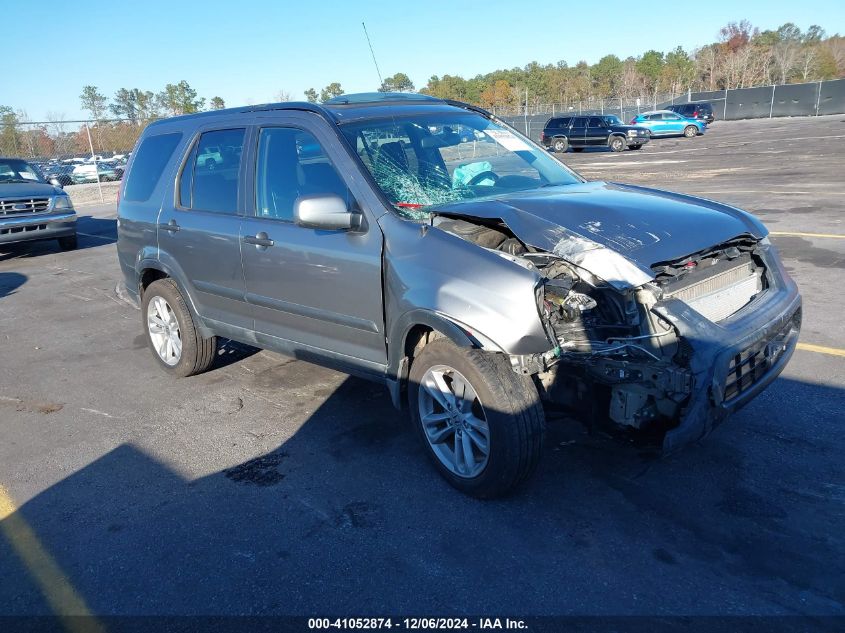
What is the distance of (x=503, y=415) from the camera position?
3170mm

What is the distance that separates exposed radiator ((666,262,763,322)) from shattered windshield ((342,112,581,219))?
1.31 metres

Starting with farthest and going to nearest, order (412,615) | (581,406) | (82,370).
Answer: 1. (82,370)
2. (581,406)
3. (412,615)

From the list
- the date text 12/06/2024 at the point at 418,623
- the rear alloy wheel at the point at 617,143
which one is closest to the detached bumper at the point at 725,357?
the date text 12/06/2024 at the point at 418,623

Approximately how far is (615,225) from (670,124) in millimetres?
37914

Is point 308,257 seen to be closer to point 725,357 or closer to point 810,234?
point 725,357

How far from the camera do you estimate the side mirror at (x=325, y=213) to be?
362cm

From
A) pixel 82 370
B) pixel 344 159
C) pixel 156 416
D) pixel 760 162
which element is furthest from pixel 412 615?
pixel 760 162

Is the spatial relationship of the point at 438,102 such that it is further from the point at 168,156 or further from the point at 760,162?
the point at 760,162

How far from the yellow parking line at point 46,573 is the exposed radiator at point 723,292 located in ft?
9.82

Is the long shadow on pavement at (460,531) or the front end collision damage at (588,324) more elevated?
the front end collision damage at (588,324)

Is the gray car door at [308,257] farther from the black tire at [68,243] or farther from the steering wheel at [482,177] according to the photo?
the black tire at [68,243]

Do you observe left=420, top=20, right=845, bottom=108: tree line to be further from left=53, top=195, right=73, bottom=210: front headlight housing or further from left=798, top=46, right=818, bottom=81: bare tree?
left=53, top=195, right=73, bottom=210: front headlight housing

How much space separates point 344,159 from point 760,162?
61.5 ft

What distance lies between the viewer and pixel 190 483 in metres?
3.92
